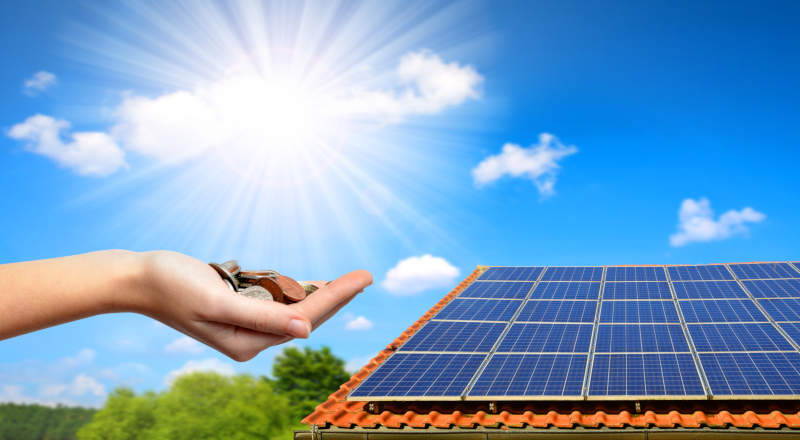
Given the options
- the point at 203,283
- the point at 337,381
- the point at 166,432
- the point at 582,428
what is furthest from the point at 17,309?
the point at 337,381

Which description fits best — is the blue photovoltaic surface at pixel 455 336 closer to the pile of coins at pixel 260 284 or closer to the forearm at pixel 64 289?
the pile of coins at pixel 260 284

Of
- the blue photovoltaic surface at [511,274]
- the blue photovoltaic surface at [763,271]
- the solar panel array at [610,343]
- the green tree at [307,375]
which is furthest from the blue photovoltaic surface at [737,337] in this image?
the green tree at [307,375]

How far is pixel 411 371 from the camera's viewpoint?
9.34 metres

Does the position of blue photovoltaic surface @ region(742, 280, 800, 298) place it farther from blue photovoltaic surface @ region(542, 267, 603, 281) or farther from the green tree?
the green tree

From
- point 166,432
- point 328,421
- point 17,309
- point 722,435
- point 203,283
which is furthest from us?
point 166,432

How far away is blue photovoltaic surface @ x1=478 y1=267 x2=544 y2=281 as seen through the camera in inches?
620

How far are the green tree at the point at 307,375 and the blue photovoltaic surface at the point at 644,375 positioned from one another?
1961 centimetres

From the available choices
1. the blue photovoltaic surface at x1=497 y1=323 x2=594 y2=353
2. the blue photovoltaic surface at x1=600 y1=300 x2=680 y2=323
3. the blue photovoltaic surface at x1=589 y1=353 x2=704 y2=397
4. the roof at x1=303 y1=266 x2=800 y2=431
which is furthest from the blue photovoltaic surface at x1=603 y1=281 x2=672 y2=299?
the roof at x1=303 y1=266 x2=800 y2=431

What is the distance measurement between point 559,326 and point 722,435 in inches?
149

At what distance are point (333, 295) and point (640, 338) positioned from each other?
21.6ft

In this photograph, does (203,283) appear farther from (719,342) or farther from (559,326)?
(719,342)

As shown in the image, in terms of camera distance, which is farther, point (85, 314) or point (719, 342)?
point (719, 342)

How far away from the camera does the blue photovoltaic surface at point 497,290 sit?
45.1ft

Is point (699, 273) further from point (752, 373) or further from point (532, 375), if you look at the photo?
point (532, 375)
